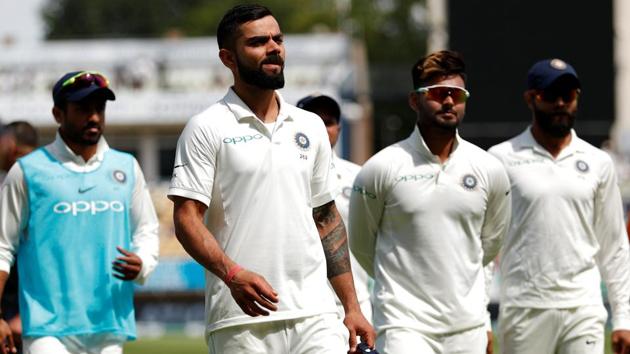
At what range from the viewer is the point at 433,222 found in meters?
8.10

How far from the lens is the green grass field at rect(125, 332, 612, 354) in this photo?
18.2 meters

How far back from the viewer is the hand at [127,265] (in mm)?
8352

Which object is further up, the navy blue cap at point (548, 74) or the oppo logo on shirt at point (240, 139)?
the navy blue cap at point (548, 74)

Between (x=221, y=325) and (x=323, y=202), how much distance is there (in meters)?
0.75

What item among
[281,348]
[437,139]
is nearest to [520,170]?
[437,139]

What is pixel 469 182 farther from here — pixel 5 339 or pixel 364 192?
pixel 5 339

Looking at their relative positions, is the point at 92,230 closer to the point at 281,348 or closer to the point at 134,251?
the point at 134,251

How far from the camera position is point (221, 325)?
666 cm

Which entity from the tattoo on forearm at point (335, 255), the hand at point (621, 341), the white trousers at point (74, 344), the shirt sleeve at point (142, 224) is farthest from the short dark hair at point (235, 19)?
the hand at point (621, 341)

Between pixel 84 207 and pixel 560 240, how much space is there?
274cm

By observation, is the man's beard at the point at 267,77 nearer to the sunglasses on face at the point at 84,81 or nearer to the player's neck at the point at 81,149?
the sunglasses on face at the point at 84,81

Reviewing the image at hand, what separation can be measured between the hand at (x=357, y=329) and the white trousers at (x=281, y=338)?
137 millimetres

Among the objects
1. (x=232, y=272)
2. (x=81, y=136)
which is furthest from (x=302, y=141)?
(x=81, y=136)

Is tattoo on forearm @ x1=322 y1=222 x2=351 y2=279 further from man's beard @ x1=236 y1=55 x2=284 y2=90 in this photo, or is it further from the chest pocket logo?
the chest pocket logo
